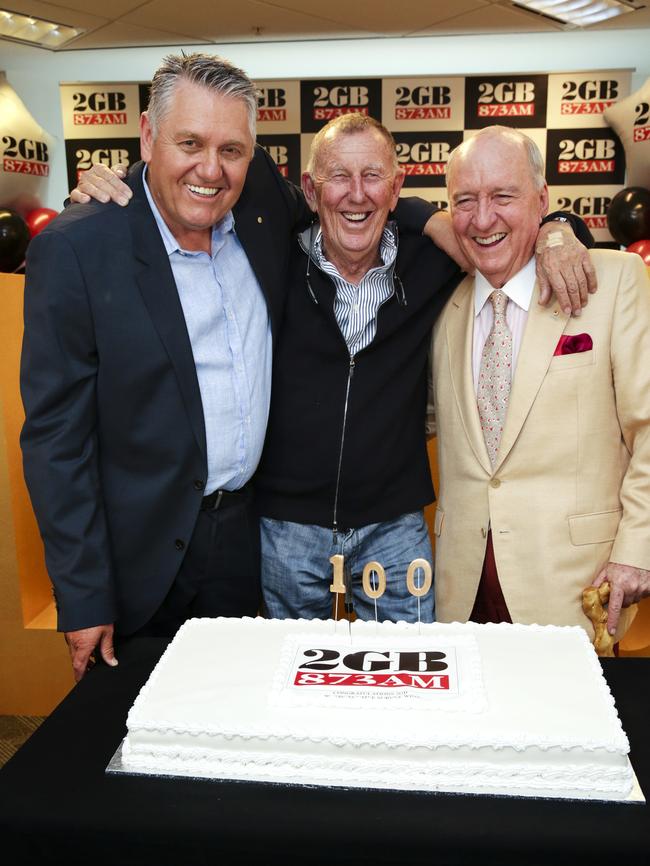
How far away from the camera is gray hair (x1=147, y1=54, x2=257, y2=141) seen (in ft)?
4.75

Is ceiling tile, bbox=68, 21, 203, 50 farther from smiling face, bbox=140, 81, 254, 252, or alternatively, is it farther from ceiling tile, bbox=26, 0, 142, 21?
smiling face, bbox=140, 81, 254, 252

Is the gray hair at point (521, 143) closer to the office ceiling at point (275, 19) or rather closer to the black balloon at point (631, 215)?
the black balloon at point (631, 215)

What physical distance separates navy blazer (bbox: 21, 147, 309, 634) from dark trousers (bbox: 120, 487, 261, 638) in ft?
0.21

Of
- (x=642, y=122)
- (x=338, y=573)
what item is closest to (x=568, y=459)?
(x=338, y=573)

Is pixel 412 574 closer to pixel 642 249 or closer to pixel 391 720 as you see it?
pixel 391 720

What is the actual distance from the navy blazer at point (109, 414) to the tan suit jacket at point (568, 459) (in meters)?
0.59

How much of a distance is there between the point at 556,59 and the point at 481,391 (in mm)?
3840

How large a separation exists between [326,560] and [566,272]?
826 millimetres

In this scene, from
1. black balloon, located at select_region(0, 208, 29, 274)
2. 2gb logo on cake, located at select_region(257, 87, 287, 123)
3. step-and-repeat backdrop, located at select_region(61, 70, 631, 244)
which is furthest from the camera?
2gb logo on cake, located at select_region(257, 87, 287, 123)

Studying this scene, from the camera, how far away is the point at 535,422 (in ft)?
5.09

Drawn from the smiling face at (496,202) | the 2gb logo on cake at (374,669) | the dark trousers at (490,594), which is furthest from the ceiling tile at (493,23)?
the 2gb logo on cake at (374,669)

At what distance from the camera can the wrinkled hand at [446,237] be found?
1.77 meters

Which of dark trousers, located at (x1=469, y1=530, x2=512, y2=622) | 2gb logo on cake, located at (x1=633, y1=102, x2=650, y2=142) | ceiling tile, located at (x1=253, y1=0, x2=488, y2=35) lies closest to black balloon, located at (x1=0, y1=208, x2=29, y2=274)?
ceiling tile, located at (x1=253, y1=0, x2=488, y2=35)

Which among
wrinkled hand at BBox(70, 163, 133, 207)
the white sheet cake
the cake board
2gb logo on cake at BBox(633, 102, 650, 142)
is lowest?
the cake board
